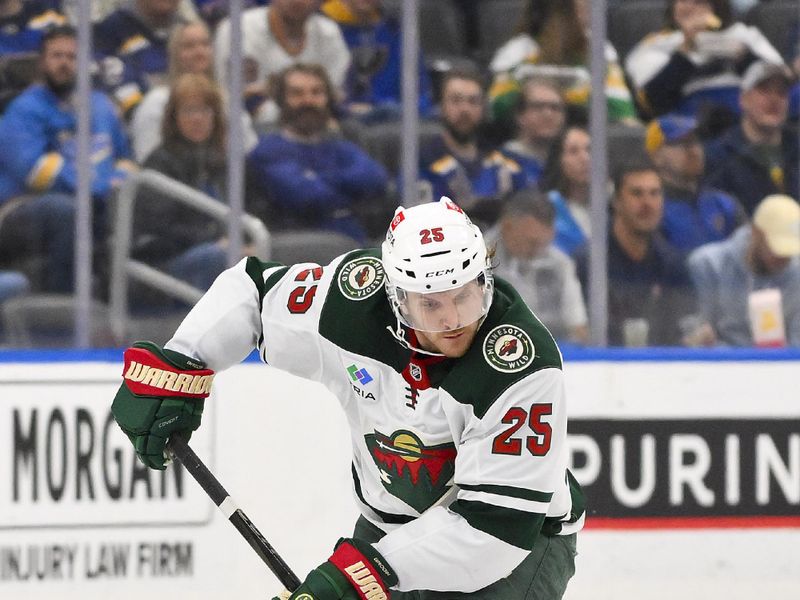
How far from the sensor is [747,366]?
4.38 metres

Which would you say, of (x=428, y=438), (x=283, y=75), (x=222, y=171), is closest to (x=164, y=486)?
(x=222, y=171)

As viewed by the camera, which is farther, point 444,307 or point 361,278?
point 361,278

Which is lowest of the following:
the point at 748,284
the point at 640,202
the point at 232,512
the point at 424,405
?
the point at 232,512

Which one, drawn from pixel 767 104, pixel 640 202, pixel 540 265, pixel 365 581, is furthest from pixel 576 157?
pixel 365 581

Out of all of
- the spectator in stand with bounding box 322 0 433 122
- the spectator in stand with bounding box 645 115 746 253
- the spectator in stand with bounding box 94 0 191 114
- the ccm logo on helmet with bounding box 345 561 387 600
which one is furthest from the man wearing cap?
the ccm logo on helmet with bounding box 345 561 387 600

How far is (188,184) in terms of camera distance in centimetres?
428

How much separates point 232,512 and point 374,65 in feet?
6.02

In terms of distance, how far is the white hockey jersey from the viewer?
104 inches

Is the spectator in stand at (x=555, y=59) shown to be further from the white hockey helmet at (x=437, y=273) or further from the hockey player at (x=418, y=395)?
the white hockey helmet at (x=437, y=273)

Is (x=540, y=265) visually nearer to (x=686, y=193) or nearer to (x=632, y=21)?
(x=686, y=193)

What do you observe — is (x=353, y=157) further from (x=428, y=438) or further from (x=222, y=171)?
(x=428, y=438)

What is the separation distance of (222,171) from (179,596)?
124 centimetres

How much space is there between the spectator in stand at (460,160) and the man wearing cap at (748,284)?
654 millimetres

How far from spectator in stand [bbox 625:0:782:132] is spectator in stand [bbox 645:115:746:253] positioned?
54 millimetres
